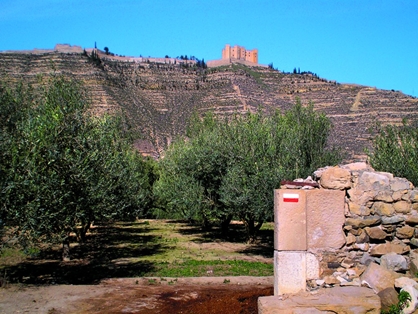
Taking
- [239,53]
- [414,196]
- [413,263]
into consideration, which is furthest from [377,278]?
[239,53]

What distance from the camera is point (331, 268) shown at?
881cm

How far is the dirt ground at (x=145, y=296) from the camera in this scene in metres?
11.0

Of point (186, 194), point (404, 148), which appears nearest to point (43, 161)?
point (186, 194)

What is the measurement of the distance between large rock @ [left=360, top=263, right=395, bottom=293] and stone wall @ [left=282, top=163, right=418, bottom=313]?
0.07 m

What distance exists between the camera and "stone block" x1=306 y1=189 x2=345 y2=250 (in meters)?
8.81

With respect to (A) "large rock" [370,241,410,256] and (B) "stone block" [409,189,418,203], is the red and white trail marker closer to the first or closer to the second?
(A) "large rock" [370,241,410,256]

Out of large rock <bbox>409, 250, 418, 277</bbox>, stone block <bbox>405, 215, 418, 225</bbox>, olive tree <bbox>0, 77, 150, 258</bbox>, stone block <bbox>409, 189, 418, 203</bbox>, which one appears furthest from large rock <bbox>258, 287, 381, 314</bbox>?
olive tree <bbox>0, 77, 150, 258</bbox>

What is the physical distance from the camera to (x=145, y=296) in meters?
12.5

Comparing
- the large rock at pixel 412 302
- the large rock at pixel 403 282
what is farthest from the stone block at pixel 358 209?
the large rock at pixel 412 302

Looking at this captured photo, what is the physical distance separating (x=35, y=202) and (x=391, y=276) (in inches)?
379

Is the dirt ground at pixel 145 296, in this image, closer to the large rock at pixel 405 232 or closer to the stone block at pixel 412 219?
the large rock at pixel 405 232

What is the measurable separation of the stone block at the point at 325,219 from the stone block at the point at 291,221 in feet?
0.35

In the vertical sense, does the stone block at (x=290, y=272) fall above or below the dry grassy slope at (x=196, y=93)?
below

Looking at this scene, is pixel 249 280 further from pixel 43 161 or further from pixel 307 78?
pixel 307 78
